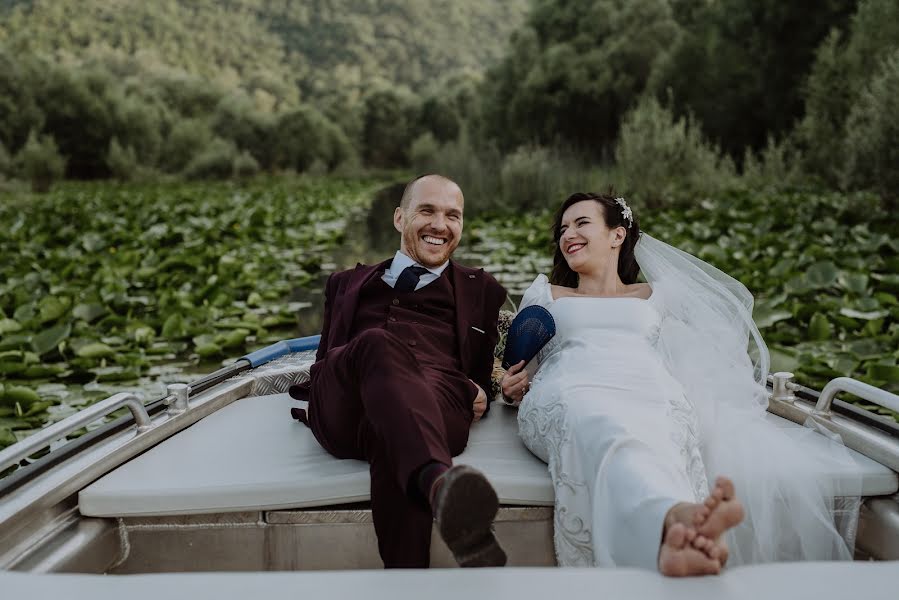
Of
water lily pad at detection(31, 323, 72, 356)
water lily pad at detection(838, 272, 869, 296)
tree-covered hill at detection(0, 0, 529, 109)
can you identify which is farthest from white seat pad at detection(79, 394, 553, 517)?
tree-covered hill at detection(0, 0, 529, 109)

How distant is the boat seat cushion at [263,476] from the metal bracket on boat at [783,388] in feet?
0.58

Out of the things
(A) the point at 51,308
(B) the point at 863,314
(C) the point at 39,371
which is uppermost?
(B) the point at 863,314

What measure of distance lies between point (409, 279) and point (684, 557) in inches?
49.1

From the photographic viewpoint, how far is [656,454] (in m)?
1.60

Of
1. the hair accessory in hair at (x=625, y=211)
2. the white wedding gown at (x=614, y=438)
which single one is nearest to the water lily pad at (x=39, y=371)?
the white wedding gown at (x=614, y=438)

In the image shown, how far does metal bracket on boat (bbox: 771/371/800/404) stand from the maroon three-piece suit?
0.86 m

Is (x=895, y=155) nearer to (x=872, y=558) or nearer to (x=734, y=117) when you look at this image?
(x=872, y=558)

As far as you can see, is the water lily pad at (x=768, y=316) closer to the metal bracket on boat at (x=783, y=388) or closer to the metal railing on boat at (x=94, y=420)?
the metal bracket on boat at (x=783, y=388)

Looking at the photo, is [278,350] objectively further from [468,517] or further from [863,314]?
[863,314]

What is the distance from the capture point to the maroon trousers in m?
1.55

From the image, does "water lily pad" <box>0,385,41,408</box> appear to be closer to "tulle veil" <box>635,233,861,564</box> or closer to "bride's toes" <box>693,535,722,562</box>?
"tulle veil" <box>635,233,861,564</box>

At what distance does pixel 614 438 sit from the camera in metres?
1.61

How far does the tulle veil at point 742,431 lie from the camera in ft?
5.79

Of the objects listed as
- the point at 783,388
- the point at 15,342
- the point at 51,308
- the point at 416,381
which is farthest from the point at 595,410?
the point at 51,308
